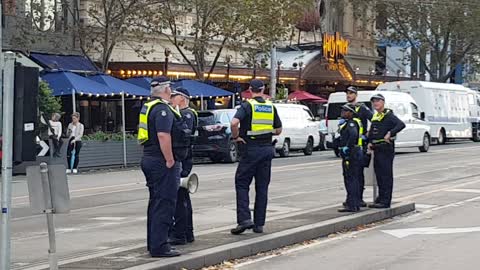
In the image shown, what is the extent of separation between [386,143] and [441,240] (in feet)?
8.54

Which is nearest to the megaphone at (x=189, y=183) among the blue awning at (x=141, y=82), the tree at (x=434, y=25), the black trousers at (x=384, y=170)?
the black trousers at (x=384, y=170)

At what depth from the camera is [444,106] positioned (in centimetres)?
3912

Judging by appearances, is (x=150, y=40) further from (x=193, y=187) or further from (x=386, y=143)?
(x=193, y=187)

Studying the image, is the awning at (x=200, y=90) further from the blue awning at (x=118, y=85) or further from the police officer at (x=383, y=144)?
the police officer at (x=383, y=144)

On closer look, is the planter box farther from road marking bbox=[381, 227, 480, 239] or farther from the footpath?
road marking bbox=[381, 227, 480, 239]

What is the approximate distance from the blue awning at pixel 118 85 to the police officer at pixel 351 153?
1536 centimetres

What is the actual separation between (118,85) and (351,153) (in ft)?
53.5

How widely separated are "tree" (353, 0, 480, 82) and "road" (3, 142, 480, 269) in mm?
23156

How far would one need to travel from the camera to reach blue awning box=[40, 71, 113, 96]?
25.4m

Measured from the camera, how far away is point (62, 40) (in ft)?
105

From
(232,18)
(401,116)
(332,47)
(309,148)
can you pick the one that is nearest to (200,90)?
(232,18)

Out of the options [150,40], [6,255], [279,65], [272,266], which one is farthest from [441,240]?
[279,65]

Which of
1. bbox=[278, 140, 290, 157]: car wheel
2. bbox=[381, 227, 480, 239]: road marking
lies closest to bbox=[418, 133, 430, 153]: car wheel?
bbox=[278, 140, 290, 157]: car wheel

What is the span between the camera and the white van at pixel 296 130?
1182 inches
